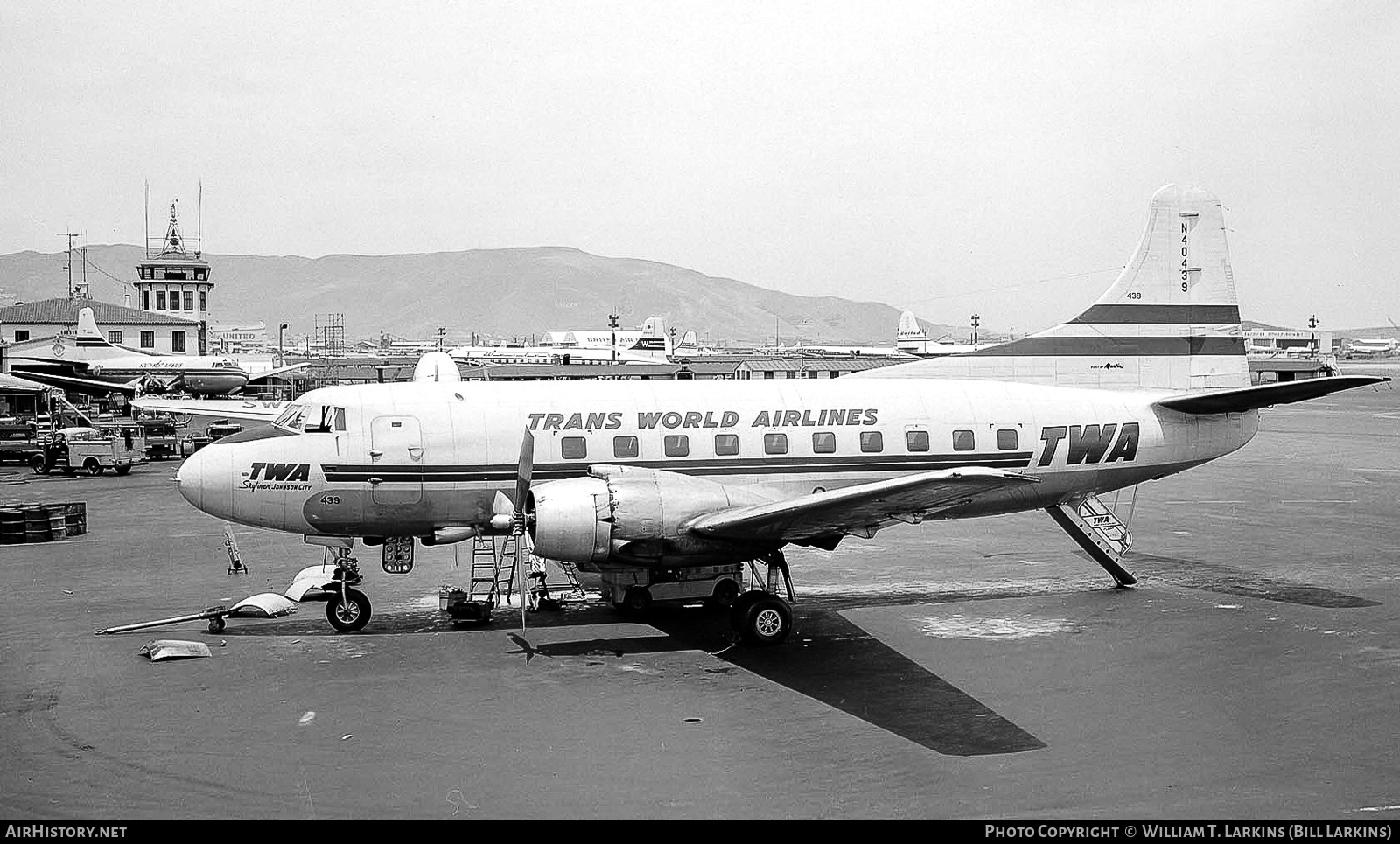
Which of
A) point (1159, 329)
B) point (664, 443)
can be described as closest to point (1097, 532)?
point (1159, 329)

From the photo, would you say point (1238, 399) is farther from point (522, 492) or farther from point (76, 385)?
point (76, 385)

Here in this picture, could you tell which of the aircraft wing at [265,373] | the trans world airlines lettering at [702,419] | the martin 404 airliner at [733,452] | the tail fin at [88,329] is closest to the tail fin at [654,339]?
the aircraft wing at [265,373]

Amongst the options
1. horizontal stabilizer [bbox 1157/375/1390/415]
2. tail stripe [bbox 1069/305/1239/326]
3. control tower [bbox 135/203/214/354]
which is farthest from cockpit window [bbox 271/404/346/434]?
control tower [bbox 135/203/214/354]

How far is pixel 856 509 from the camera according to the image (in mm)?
14000

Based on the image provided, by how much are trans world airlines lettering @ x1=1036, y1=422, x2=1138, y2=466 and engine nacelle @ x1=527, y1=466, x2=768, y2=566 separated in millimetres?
6171

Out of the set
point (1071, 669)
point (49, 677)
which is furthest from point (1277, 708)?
point (49, 677)

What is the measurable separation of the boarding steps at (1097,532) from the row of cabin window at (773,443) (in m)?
2.28

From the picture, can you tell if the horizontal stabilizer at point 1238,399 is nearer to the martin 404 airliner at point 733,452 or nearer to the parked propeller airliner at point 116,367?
the martin 404 airliner at point 733,452

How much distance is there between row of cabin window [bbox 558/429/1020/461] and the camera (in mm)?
17297

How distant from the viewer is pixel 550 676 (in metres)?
14.0

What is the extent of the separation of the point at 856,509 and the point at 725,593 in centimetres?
392

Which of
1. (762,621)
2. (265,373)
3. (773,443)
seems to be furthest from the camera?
(265,373)

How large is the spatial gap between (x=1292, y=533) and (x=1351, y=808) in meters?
17.8

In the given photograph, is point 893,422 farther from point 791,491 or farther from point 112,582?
point 112,582
